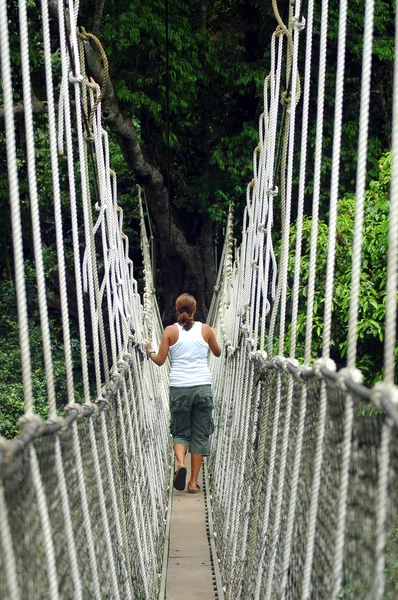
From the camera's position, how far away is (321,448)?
1303 millimetres

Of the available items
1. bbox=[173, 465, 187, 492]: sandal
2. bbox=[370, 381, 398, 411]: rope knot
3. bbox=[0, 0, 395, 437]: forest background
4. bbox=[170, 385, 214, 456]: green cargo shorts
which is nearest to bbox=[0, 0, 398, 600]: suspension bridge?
bbox=[370, 381, 398, 411]: rope knot

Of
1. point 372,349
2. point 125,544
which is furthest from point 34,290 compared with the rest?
point 125,544

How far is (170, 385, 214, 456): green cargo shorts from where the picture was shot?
3.57 metres

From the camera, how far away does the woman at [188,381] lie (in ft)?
11.4

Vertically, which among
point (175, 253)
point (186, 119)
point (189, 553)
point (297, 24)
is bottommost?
point (189, 553)

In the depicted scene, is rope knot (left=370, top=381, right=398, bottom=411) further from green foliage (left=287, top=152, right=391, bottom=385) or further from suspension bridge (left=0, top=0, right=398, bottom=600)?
green foliage (left=287, top=152, right=391, bottom=385)

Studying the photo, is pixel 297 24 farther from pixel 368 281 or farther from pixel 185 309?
pixel 368 281

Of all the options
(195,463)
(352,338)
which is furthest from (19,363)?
(352,338)

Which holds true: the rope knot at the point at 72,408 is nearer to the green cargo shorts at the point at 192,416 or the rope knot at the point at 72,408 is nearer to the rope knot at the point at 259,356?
Result: the rope knot at the point at 259,356

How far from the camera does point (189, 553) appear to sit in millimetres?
3199

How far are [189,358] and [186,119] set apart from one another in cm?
464

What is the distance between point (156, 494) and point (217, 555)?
1.12 feet

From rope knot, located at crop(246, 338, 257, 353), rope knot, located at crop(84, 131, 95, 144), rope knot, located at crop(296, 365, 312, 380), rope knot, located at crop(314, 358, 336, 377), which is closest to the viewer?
rope knot, located at crop(314, 358, 336, 377)

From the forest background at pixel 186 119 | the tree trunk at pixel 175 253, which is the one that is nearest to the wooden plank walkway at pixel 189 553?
the forest background at pixel 186 119
